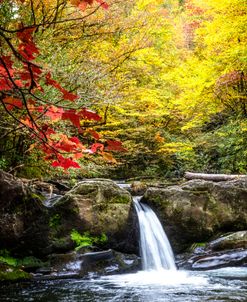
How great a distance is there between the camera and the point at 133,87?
36.1ft

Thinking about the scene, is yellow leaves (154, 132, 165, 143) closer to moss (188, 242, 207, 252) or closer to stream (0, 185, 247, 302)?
moss (188, 242, 207, 252)

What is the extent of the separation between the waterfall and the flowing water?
0.03 meters

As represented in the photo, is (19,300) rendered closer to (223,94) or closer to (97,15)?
(97,15)

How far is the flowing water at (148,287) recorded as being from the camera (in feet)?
15.5

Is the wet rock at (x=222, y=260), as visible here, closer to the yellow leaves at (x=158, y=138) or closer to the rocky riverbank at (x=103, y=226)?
the rocky riverbank at (x=103, y=226)

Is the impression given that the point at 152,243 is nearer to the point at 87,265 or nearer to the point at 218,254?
the point at 218,254

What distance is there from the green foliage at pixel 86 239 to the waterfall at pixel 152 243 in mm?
945

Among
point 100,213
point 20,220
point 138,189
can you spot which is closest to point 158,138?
point 138,189

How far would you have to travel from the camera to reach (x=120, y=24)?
848 centimetres

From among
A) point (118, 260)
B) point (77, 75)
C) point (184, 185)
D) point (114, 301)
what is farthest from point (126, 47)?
point (114, 301)

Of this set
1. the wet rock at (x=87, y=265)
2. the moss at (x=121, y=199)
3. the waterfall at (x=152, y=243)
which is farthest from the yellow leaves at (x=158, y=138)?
the wet rock at (x=87, y=265)

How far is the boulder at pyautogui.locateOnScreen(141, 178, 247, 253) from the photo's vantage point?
7.86 meters

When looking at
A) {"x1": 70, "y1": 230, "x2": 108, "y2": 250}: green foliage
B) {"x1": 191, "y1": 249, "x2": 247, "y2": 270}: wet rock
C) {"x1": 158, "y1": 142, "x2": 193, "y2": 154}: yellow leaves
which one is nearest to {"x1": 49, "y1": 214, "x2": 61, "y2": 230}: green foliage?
{"x1": 70, "y1": 230, "x2": 108, "y2": 250}: green foliage

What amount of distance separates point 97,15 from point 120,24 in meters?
0.61
